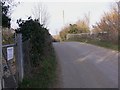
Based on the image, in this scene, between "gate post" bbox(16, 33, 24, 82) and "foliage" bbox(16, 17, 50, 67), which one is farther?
"foliage" bbox(16, 17, 50, 67)

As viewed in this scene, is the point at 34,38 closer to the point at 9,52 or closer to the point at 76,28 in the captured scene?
the point at 9,52

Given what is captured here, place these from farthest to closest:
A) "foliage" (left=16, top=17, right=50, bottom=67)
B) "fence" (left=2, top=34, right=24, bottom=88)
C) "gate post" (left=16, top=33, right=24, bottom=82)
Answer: "foliage" (left=16, top=17, right=50, bottom=67)
"gate post" (left=16, top=33, right=24, bottom=82)
"fence" (left=2, top=34, right=24, bottom=88)

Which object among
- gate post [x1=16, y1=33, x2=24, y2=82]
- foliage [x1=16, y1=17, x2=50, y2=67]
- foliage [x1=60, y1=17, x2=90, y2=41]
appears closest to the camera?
gate post [x1=16, y1=33, x2=24, y2=82]

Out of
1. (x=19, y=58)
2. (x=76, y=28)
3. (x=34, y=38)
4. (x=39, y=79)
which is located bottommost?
(x=39, y=79)

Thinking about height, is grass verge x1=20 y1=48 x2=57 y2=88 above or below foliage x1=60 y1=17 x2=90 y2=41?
below

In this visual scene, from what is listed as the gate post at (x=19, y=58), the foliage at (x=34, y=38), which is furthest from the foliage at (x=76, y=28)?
the gate post at (x=19, y=58)

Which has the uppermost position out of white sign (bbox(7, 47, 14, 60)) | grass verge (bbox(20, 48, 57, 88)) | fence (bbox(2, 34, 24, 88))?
white sign (bbox(7, 47, 14, 60))

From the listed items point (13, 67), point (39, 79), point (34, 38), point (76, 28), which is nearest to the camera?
point (13, 67)

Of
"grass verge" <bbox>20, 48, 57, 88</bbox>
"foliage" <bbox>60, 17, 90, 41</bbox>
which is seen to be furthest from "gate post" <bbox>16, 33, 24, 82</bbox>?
"foliage" <bbox>60, 17, 90, 41</bbox>

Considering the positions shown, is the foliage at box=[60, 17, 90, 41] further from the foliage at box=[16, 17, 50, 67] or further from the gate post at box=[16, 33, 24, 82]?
the gate post at box=[16, 33, 24, 82]

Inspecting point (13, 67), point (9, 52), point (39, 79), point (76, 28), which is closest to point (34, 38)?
point (39, 79)

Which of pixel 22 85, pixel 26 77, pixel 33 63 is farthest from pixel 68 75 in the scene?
pixel 22 85

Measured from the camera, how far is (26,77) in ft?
37.4

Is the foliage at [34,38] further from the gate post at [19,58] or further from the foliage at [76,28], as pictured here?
the foliage at [76,28]
